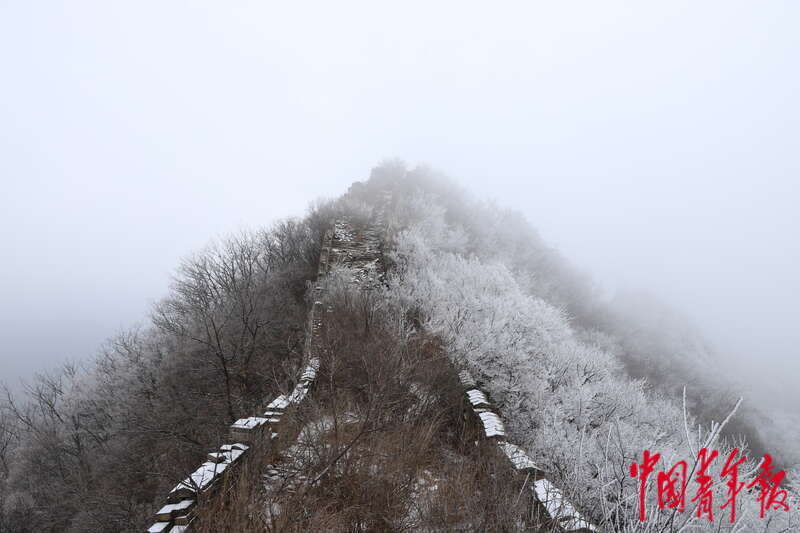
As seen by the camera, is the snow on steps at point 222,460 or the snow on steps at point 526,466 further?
the snow on steps at point 222,460

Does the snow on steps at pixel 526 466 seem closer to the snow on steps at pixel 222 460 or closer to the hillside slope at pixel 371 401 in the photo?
the hillside slope at pixel 371 401

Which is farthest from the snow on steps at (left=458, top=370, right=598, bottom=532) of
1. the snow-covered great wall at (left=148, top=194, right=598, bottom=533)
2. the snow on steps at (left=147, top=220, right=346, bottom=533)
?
the snow on steps at (left=147, top=220, right=346, bottom=533)

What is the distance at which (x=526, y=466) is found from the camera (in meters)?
5.04

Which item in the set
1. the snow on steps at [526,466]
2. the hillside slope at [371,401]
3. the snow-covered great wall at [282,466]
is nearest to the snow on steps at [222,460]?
the snow-covered great wall at [282,466]

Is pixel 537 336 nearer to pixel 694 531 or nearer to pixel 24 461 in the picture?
pixel 694 531

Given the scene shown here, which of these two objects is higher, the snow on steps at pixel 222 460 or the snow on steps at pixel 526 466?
the snow on steps at pixel 222 460

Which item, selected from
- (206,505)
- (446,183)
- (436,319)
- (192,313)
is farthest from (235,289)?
(446,183)

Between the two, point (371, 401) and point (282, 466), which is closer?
point (282, 466)

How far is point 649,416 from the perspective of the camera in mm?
11039

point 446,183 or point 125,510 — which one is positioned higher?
point 446,183

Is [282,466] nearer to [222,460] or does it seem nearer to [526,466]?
[222,460]

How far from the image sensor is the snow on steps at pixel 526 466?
3.64 m

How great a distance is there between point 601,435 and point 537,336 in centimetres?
342

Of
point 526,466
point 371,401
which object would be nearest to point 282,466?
point 371,401
